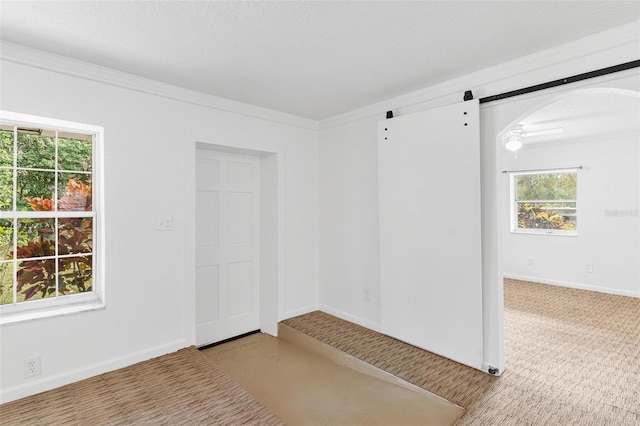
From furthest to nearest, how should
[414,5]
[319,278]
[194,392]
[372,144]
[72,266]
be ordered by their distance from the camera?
[319,278] < [372,144] < [72,266] < [194,392] < [414,5]

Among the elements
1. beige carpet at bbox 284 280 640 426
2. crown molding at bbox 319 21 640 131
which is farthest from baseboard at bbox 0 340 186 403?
crown molding at bbox 319 21 640 131

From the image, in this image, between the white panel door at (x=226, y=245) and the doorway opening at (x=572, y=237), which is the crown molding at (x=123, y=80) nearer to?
the white panel door at (x=226, y=245)

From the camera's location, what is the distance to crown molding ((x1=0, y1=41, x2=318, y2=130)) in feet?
6.88

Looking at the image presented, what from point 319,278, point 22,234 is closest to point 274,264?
point 319,278

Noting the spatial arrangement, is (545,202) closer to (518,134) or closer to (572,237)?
(572,237)

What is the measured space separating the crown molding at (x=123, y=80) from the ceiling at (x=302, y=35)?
0.07 metres

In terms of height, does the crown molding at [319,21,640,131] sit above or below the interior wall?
above

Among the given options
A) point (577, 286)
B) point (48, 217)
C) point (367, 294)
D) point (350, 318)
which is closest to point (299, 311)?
point (350, 318)

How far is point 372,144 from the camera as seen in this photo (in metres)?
3.33

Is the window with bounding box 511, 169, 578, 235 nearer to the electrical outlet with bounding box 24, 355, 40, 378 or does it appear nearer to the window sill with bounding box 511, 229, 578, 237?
the window sill with bounding box 511, 229, 578, 237

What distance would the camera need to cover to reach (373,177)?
10.9ft

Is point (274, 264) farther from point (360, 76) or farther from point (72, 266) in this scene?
point (360, 76)

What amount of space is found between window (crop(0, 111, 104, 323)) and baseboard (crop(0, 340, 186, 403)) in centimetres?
44

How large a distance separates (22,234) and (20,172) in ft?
1.44
